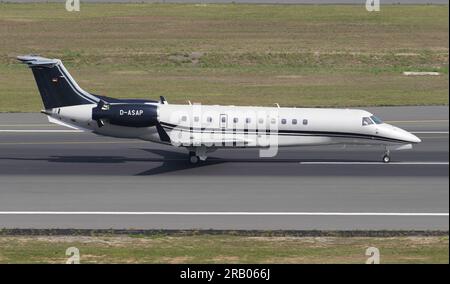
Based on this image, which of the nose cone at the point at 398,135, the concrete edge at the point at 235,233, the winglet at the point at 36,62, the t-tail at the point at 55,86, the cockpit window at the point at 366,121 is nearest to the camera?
the concrete edge at the point at 235,233

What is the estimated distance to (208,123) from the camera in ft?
141

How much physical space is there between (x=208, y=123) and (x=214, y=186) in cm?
468

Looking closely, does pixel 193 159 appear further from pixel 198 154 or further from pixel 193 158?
pixel 198 154

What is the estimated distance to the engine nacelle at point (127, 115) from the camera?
42.7 meters

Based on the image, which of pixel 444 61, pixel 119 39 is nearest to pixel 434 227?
pixel 444 61

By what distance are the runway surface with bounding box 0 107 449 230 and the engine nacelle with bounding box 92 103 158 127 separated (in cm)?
183

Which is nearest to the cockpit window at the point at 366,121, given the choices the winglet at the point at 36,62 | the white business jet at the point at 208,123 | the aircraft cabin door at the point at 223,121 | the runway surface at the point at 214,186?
the white business jet at the point at 208,123

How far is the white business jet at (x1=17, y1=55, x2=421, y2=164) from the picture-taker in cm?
4281

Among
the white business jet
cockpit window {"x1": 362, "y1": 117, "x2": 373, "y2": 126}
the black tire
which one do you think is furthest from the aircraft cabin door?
cockpit window {"x1": 362, "y1": 117, "x2": 373, "y2": 126}

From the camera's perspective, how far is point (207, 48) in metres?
76.6

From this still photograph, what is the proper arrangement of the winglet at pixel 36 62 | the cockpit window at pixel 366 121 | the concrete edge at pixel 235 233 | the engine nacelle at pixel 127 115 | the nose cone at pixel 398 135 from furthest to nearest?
1. the winglet at pixel 36 62
2. the cockpit window at pixel 366 121
3. the nose cone at pixel 398 135
4. the engine nacelle at pixel 127 115
5. the concrete edge at pixel 235 233

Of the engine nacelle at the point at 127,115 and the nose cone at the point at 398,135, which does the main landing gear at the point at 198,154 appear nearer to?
the engine nacelle at the point at 127,115
